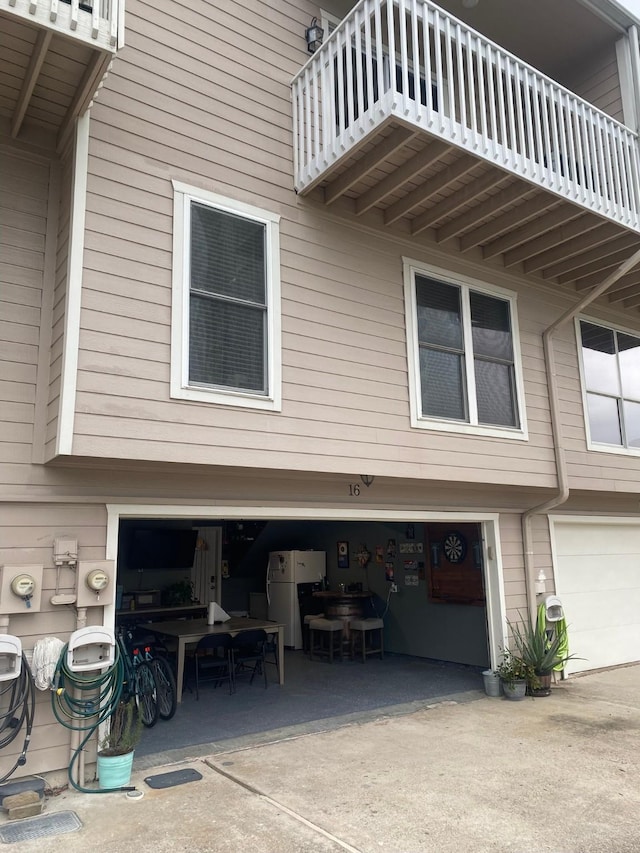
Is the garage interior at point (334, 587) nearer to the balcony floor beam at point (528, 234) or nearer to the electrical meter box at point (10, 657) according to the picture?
the electrical meter box at point (10, 657)

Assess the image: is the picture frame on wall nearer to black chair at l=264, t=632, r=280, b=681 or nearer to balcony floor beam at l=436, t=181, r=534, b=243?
black chair at l=264, t=632, r=280, b=681

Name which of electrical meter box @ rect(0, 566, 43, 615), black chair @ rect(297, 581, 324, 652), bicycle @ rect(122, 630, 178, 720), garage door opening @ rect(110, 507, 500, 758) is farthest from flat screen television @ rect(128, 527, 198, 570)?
electrical meter box @ rect(0, 566, 43, 615)

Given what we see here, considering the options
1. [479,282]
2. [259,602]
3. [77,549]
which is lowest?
[259,602]

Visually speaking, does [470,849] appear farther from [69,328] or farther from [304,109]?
[304,109]

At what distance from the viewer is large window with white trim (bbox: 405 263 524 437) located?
236 inches

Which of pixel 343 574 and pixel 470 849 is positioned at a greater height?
pixel 343 574

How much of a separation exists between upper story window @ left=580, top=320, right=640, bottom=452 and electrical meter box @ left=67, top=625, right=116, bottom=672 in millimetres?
5544

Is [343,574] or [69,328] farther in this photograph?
[343,574]

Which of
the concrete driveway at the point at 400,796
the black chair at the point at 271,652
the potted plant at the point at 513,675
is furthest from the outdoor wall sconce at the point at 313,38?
the black chair at the point at 271,652

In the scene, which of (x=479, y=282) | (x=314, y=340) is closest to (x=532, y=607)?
(x=479, y=282)

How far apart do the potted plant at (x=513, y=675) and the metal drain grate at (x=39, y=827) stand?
4.21 m

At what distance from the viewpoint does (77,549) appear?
4.35 metres

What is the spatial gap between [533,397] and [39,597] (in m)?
5.04

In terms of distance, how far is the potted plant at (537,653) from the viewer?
6.51 m
